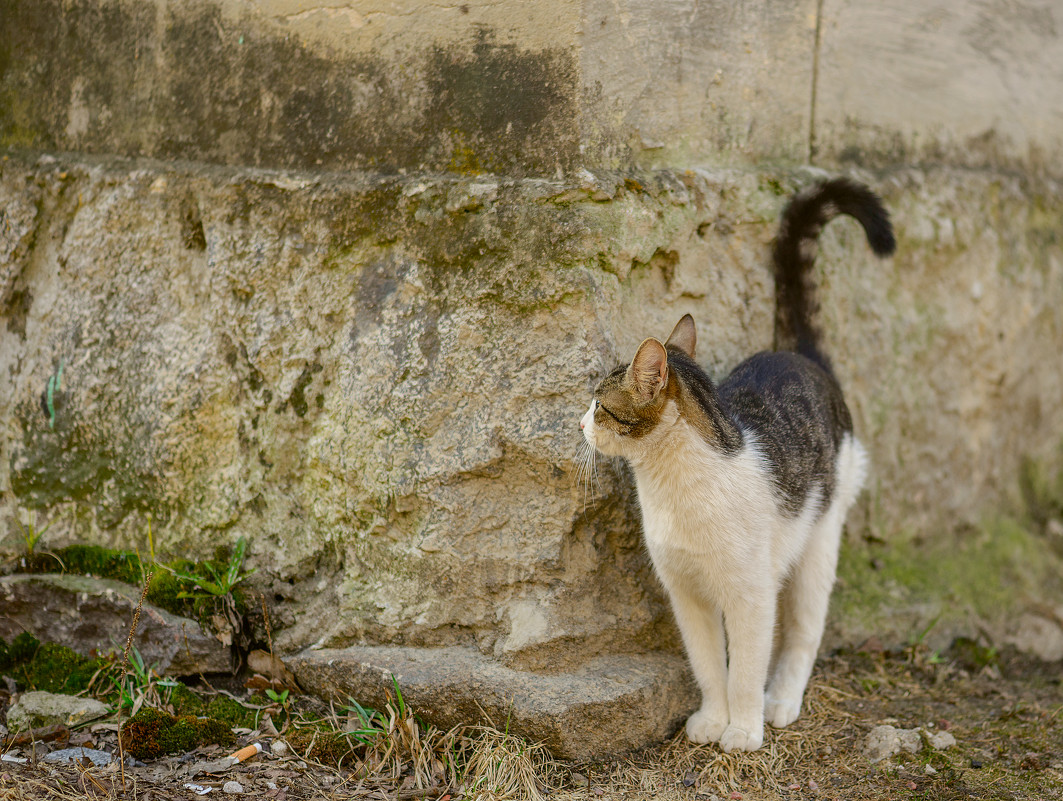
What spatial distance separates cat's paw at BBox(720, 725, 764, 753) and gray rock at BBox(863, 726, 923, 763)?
0.45 metres

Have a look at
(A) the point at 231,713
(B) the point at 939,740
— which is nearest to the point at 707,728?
(B) the point at 939,740

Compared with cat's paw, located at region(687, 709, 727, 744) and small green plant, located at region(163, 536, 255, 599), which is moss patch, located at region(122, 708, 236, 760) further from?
cat's paw, located at region(687, 709, 727, 744)

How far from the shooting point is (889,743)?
12.2 ft

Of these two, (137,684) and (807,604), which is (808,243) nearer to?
(807,604)

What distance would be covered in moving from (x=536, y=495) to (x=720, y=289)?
121cm

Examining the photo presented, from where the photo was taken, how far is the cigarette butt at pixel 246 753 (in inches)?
139

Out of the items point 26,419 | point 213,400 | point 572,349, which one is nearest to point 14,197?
Answer: point 26,419

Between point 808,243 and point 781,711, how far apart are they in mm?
1932

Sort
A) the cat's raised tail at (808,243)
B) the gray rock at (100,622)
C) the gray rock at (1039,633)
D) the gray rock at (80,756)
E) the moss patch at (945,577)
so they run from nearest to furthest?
the gray rock at (80,756) → the gray rock at (100,622) → the cat's raised tail at (808,243) → the moss patch at (945,577) → the gray rock at (1039,633)

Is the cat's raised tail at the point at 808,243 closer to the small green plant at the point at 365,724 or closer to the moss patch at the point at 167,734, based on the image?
the small green plant at the point at 365,724

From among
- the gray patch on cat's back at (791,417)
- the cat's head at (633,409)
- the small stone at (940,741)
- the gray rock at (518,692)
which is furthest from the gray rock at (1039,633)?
the cat's head at (633,409)

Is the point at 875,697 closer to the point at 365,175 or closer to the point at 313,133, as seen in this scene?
the point at 365,175

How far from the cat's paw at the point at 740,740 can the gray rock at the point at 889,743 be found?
452 mm

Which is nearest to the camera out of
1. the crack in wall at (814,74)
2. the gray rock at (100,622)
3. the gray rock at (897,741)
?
the gray rock at (897,741)
